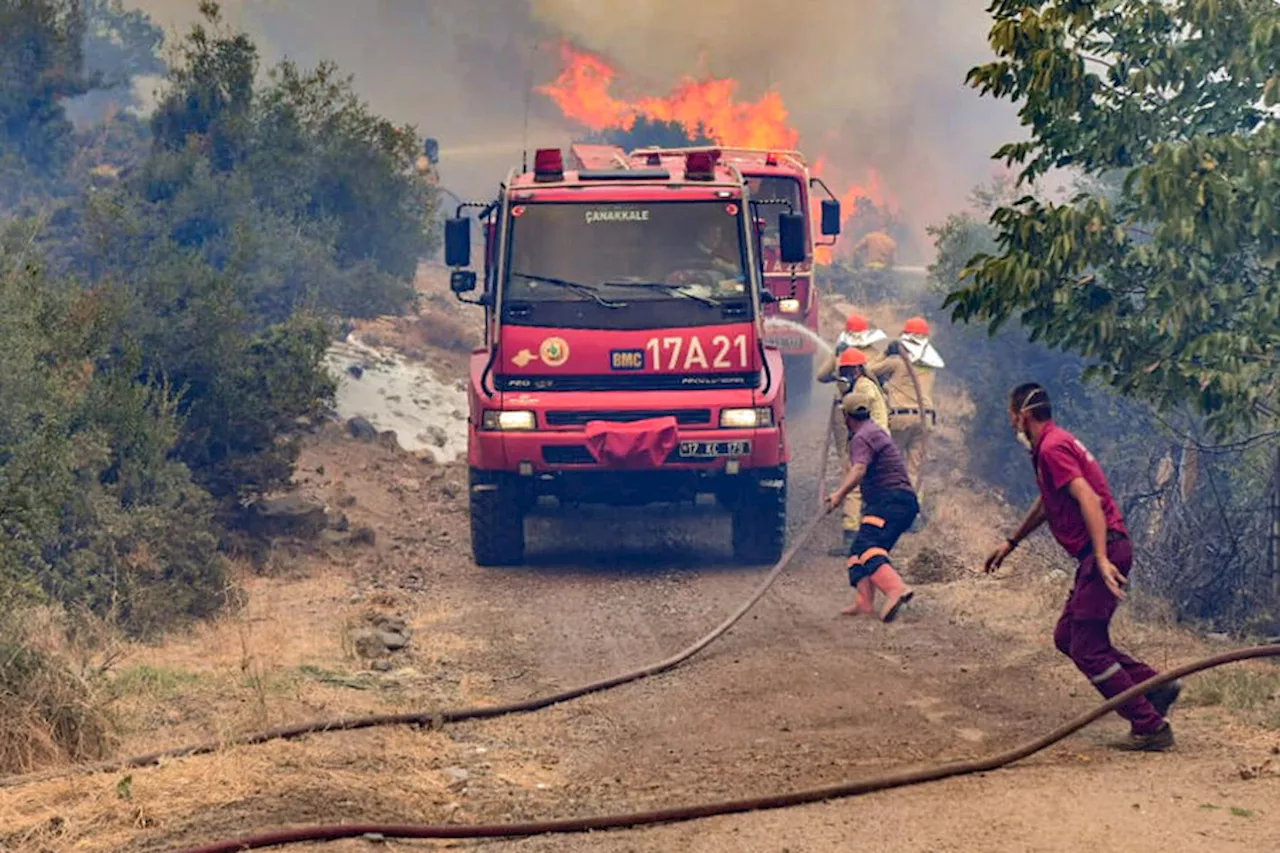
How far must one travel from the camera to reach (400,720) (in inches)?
303

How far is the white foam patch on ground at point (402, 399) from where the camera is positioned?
66.2 ft

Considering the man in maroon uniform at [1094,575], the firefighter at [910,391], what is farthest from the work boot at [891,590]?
the firefighter at [910,391]

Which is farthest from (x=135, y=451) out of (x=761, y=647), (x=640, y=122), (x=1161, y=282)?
(x=640, y=122)

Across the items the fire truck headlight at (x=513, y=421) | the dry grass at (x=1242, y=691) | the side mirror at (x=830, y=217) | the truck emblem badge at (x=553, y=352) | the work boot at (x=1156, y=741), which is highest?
the side mirror at (x=830, y=217)

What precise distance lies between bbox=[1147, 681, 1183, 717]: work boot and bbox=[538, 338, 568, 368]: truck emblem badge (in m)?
6.09

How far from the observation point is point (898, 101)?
5703 cm

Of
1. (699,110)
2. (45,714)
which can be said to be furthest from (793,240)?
(699,110)

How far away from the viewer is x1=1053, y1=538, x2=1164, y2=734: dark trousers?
704 centimetres

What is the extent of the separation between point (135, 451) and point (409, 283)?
50.8 feet

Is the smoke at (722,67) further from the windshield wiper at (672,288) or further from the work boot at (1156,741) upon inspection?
the work boot at (1156,741)

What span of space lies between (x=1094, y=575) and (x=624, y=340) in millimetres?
5760

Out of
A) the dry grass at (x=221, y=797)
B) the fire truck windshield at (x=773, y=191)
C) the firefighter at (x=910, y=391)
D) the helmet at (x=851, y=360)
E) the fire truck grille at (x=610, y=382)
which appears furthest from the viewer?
the fire truck windshield at (x=773, y=191)

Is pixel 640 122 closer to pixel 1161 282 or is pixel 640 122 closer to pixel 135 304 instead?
pixel 135 304

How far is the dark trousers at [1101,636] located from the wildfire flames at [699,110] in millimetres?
26703
